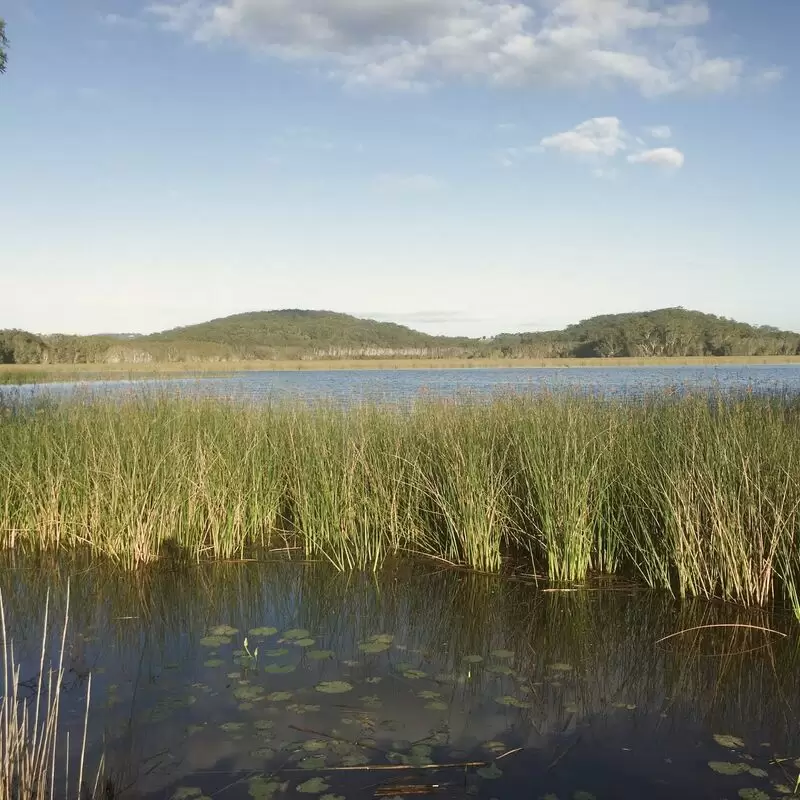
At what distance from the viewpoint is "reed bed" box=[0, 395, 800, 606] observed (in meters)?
4.75

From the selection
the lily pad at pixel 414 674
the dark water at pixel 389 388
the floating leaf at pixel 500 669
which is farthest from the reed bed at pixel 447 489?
the lily pad at pixel 414 674

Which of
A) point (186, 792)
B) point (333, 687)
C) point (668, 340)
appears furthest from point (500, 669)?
point (668, 340)

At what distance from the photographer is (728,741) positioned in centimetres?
312

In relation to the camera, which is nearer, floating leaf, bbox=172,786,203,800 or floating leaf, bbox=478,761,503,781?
floating leaf, bbox=172,786,203,800

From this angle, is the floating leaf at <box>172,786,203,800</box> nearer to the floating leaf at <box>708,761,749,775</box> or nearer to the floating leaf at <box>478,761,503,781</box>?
the floating leaf at <box>478,761,503,781</box>

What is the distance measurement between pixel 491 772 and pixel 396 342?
108779 mm

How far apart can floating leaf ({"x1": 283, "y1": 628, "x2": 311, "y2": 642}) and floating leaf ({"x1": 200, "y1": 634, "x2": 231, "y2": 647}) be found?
0.36 metres

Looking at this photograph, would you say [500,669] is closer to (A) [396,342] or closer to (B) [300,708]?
(B) [300,708]

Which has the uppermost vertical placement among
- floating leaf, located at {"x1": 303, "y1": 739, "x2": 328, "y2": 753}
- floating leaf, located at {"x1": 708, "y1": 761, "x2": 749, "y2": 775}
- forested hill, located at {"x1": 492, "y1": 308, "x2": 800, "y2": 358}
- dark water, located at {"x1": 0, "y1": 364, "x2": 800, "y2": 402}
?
forested hill, located at {"x1": 492, "y1": 308, "x2": 800, "y2": 358}

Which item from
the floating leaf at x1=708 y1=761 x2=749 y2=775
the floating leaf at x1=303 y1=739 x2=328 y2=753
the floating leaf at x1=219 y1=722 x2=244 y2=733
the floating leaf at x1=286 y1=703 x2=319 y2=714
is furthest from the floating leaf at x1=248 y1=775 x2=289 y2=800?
the floating leaf at x1=708 y1=761 x2=749 y2=775

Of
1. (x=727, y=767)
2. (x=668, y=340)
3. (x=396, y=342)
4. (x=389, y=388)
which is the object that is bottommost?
(x=727, y=767)

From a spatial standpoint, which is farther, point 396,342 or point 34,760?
point 396,342

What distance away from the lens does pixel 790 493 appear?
4.60 m

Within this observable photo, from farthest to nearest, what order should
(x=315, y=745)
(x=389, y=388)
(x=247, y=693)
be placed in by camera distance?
(x=389, y=388) → (x=247, y=693) → (x=315, y=745)
